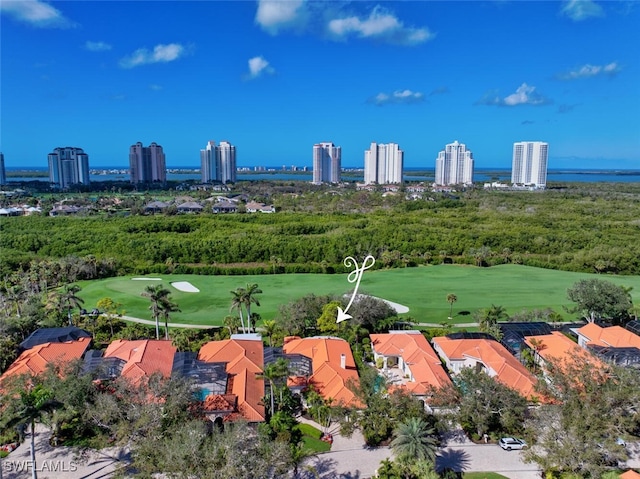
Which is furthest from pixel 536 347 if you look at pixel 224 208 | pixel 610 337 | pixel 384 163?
pixel 384 163

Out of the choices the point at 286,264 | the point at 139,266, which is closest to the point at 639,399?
the point at 286,264

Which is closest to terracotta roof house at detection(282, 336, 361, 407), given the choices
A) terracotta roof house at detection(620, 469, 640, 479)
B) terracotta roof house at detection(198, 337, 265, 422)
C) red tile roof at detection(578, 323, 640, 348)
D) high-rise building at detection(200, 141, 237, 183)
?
terracotta roof house at detection(198, 337, 265, 422)

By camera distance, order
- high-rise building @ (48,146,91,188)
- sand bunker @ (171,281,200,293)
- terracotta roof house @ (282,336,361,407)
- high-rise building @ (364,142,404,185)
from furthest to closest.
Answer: high-rise building @ (364,142,404,185) → high-rise building @ (48,146,91,188) → sand bunker @ (171,281,200,293) → terracotta roof house @ (282,336,361,407)

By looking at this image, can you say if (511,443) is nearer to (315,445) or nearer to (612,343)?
(315,445)

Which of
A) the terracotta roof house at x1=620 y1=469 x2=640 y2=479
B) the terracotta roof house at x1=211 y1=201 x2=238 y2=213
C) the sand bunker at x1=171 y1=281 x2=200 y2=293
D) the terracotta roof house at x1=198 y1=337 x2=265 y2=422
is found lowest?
the sand bunker at x1=171 y1=281 x2=200 y2=293

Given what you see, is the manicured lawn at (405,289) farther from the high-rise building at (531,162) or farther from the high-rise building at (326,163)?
the high-rise building at (326,163)

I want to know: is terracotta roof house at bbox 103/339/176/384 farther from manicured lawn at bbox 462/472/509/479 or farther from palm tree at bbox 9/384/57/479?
manicured lawn at bbox 462/472/509/479
